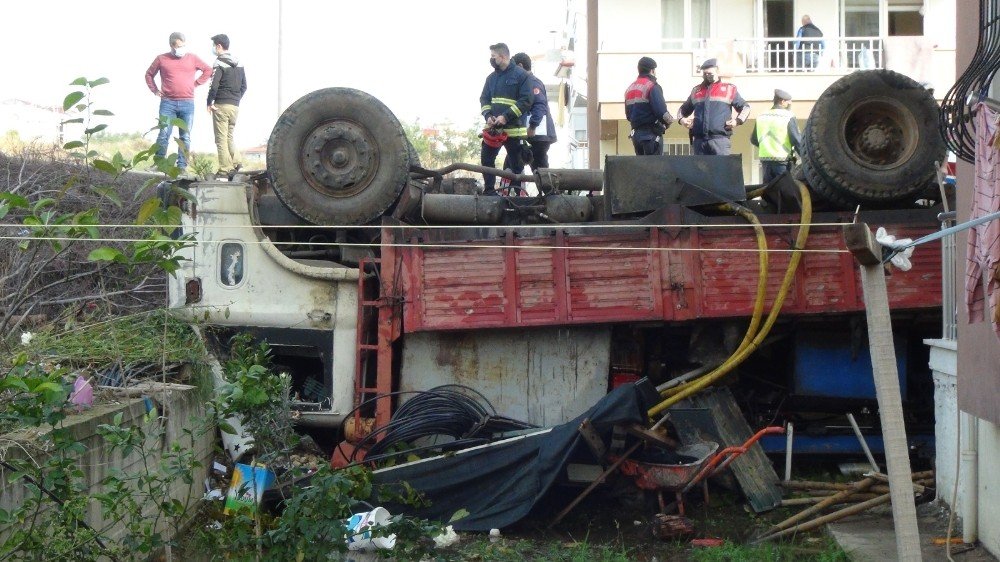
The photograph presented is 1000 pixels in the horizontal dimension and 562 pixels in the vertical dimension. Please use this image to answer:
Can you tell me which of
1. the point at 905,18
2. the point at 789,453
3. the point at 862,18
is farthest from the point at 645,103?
the point at 905,18

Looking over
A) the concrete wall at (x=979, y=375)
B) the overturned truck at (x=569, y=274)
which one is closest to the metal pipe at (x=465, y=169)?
the overturned truck at (x=569, y=274)

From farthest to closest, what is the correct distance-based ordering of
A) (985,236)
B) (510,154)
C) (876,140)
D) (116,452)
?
(510,154), (876,140), (116,452), (985,236)

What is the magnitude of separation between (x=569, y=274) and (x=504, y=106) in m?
2.30

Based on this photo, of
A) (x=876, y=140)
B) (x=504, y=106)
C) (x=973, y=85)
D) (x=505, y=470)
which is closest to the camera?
(x=973, y=85)

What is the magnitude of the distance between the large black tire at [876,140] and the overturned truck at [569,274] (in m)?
0.01

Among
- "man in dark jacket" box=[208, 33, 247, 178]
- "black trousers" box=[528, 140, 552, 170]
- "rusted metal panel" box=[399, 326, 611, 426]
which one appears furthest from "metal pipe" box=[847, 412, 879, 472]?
"man in dark jacket" box=[208, 33, 247, 178]

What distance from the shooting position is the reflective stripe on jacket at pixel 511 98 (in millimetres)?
9820

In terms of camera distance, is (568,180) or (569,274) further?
(568,180)

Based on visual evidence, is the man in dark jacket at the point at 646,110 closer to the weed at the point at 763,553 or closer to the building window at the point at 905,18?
the weed at the point at 763,553

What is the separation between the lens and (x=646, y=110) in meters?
10.0

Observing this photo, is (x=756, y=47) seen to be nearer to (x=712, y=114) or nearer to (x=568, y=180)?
(x=712, y=114)

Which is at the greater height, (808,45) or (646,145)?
(808,45)

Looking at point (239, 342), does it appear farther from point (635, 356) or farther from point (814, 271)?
point (814, 271)

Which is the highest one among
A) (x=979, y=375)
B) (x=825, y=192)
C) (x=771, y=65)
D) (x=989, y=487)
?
(x=771, y=65)
